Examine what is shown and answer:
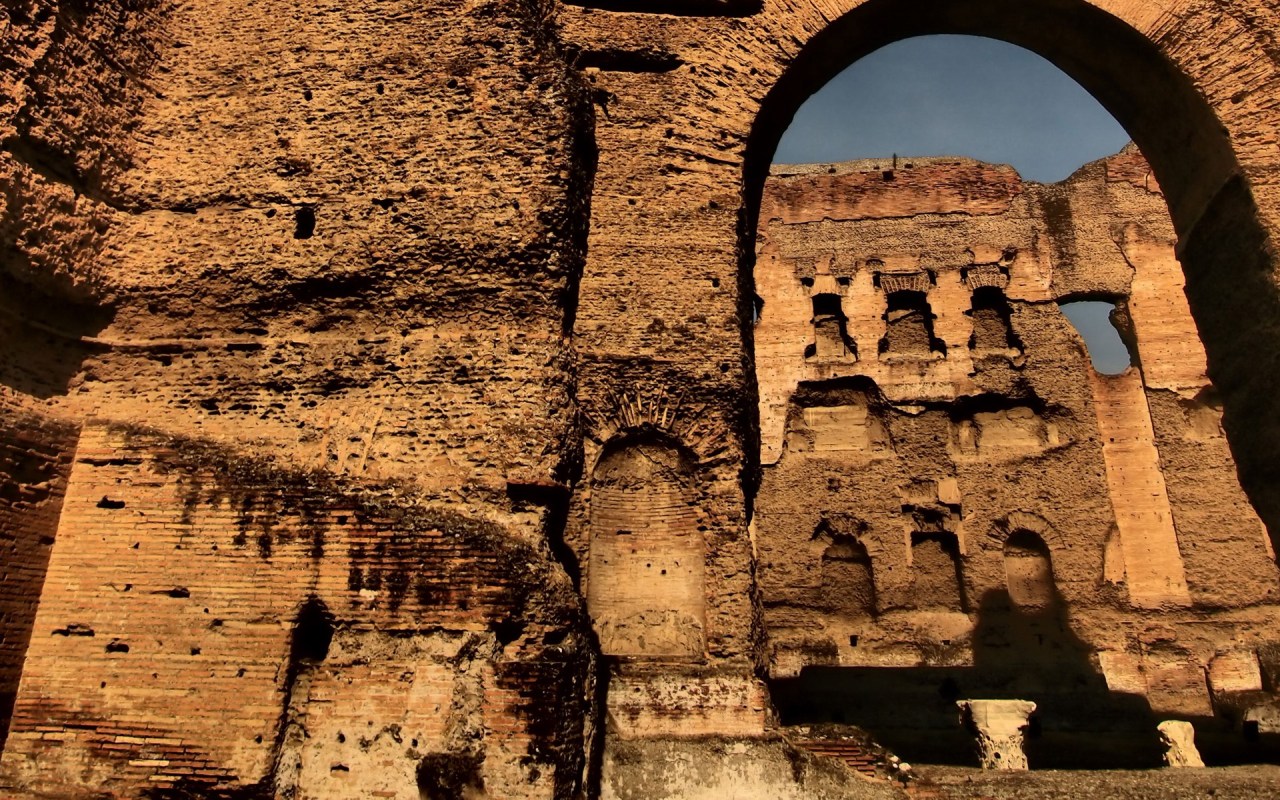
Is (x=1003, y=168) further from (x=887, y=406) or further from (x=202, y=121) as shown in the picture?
(x=202, y=121)

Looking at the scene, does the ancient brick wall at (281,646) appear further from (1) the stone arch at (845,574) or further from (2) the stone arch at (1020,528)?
(2) the stone arch at (1020,528)

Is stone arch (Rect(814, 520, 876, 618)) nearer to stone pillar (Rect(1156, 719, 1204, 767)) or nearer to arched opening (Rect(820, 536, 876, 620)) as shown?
arched opening (Rect(820, 536, 876, 620))

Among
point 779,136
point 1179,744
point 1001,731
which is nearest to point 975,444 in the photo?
point 1179,744

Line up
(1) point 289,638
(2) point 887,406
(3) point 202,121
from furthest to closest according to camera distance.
→ (2) point 887,406 < (3) point 202,121 < (1) point 289,638

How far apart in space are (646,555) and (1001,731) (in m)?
4.20

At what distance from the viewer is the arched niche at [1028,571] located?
43.7ft

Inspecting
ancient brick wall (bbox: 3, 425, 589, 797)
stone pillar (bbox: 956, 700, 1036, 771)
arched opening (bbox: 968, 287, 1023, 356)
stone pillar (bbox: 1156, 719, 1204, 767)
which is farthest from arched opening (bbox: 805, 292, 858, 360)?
ancient brick wall (bbox: 3, 425, 589, 797)

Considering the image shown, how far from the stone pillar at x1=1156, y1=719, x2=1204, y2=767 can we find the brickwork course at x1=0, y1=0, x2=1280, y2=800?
48cm

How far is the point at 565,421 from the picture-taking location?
3965 mm

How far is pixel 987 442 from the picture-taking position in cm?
1430

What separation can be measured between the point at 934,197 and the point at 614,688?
1237 centimetres

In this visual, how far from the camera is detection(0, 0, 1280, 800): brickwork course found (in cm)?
352

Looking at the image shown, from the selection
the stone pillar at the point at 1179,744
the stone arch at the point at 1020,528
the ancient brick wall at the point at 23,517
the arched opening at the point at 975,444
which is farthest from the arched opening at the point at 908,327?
the ancient brick wall at the point at 23,517

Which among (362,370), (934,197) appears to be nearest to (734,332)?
(362,370)
